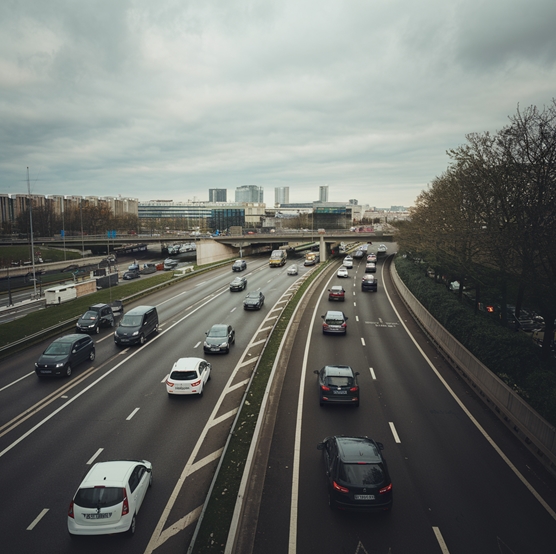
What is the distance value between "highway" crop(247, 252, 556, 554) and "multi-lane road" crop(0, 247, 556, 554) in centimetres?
5

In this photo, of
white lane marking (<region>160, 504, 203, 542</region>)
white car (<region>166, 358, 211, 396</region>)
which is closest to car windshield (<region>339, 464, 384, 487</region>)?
white lane marking (<region>160, 504, 203, 542</region>)

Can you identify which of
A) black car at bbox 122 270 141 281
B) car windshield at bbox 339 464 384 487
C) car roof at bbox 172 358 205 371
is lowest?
black car at bbox 122 270 141 281

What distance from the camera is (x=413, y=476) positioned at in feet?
38.3

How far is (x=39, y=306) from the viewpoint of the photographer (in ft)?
139

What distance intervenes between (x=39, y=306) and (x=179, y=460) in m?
37.8

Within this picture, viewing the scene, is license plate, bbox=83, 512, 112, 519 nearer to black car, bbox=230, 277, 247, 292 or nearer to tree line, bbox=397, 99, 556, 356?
tree line, bbox=397, 99, 556, 356

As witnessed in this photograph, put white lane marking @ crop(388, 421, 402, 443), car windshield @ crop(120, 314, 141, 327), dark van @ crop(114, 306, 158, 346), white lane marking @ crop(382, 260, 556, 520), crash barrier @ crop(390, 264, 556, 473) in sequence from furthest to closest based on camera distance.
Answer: car windshield @ crop(120, 314, 141, 327) → dark van @ crop(114, 306, 158, 346) → white lane marking @ crop(388, 421, 402, 443) → crash barrier @ crop(390, 264, 556, 473) → white lane marking @ crop(382, 260, 556, 520)

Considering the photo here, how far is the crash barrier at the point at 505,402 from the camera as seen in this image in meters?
12.4

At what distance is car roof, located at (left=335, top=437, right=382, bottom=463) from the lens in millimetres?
10172

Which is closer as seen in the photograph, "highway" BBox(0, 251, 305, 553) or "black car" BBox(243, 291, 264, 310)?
"highway" BBox(0, 251, 305, 553)

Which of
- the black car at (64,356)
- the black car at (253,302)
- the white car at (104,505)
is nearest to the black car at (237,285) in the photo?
the black car at (253,302)

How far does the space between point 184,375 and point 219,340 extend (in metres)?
6.23

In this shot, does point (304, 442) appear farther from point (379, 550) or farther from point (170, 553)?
point (170, 553)

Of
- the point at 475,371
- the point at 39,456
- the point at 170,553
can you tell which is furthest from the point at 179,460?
the point at 475,371
